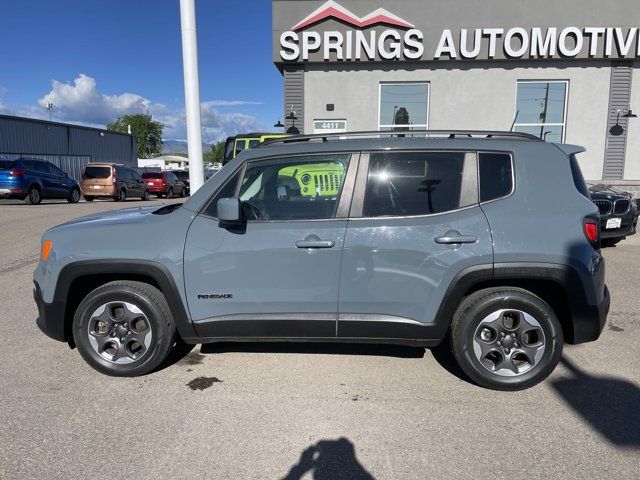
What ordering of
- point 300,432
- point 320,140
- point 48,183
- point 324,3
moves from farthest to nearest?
point 48,183
point 324,3
point 320,140
point 300,432

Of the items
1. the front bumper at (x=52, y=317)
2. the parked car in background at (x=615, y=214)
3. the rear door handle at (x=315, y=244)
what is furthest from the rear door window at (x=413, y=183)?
the parked car in background at (x=615, y=214)

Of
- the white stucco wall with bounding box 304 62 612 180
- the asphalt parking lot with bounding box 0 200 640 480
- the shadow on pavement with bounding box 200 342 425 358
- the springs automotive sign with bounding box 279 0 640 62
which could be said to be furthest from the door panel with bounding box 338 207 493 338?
the springs automotive sign with bounding box 279 0 640 62

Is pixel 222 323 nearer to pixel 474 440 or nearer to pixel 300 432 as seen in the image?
pixel 300 432

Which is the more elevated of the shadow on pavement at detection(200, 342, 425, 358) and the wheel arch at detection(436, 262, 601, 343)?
the wheel arch at detection(436, 262, 601, 343)

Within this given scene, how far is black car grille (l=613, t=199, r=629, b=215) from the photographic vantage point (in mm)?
7594

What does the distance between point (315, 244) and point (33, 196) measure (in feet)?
57.3

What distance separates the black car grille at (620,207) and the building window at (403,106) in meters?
6.91

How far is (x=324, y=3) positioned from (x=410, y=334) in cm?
1241

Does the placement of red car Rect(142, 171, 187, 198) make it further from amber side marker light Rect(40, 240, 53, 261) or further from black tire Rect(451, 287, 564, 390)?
black tire Rect(451, 287, 564, 390)

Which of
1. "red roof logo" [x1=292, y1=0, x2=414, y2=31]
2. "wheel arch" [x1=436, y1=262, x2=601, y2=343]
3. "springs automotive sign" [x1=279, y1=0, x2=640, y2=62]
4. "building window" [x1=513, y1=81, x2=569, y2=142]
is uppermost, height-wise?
"red roof logo" [x1=292, y1=0, x2=414, y2=31]

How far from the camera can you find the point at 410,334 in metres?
3.19

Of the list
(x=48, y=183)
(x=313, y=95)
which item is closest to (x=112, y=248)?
(x=313, y=95)

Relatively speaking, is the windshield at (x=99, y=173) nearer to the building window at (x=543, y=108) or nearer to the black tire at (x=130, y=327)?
the building window at (x=543, y=108)

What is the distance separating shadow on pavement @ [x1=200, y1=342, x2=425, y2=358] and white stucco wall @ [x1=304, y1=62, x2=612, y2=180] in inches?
425
